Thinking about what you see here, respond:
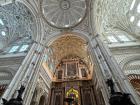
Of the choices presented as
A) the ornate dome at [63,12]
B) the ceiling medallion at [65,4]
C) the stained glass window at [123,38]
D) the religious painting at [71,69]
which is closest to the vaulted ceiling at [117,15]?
the stained glass window at [123,38]

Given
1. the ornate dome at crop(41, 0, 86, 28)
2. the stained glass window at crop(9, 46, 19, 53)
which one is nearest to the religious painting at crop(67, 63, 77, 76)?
the ornate dome at crop(41, 0, 86, 28)

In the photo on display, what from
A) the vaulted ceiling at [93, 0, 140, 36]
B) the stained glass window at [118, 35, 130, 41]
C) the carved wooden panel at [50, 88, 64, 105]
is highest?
the vaulted ceiling at [93, 0, 140, 36]

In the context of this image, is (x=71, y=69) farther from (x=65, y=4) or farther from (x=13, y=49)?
(x=65, y=4)

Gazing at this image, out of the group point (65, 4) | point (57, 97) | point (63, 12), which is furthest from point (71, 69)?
point (65, 4)

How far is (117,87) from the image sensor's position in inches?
271

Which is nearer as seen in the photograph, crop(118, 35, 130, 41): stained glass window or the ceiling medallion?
crop(118, 35, 130, 41): stained glass window

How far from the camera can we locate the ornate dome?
43.7ft

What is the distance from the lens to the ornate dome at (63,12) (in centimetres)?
1330

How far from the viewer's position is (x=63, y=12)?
1406 centimetres

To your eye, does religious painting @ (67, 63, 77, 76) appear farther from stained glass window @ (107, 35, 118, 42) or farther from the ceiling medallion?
the ceiling medallion

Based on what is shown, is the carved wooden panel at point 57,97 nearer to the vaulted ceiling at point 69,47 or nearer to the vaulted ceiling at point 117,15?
the vaulted ceiling at point 69,47

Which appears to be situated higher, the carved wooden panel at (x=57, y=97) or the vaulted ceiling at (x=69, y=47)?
the vaulted ceiling at (x=69, y=47)

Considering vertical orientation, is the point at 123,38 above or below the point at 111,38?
below

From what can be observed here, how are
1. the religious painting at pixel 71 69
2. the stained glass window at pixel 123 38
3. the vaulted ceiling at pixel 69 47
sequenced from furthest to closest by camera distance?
the religious painting at pixel 71 69 < the vaulted ceiling at pixel 69 47 < the stained glass window at pixel 123 38
